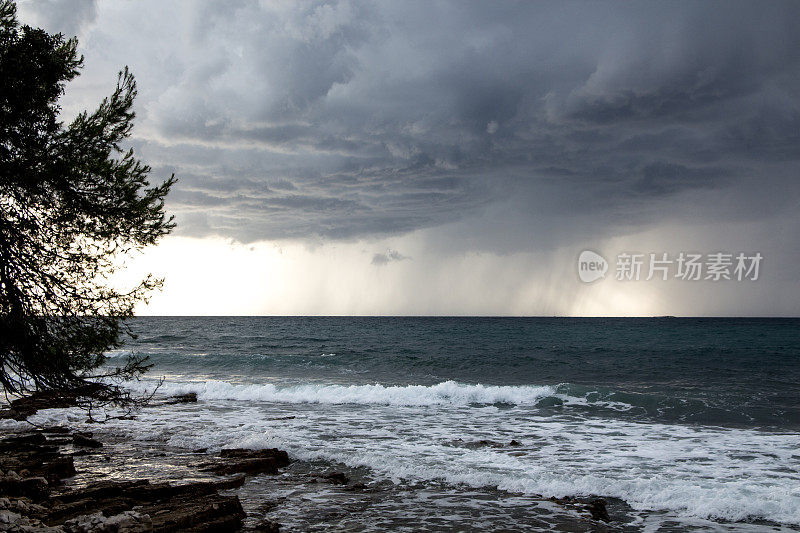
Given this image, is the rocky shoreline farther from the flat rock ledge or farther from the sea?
the sea

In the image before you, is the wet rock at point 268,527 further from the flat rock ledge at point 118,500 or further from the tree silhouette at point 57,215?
the tree silhouette at point 57,215

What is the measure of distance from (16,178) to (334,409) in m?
16.5

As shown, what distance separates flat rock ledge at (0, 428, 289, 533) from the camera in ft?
24.3

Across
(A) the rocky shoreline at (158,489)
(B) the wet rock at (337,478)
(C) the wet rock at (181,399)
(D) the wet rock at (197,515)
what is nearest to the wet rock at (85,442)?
(A) the rocky shoreline at (158,489)

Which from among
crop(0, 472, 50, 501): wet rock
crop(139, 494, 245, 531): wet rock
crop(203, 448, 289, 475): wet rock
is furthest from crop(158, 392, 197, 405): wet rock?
crop(139, 494, 245, 531): wet rock

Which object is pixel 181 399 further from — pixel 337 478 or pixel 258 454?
pixel 337 478

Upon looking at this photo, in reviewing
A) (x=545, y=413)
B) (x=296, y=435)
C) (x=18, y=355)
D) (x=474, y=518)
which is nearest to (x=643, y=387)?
(x=545, y=413)

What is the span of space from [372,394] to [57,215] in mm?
19552

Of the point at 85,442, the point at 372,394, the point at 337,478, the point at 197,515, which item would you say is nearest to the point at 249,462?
the point at 337,478

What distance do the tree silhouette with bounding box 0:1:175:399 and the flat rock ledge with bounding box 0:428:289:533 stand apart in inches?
86.7

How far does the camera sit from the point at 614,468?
1361cm

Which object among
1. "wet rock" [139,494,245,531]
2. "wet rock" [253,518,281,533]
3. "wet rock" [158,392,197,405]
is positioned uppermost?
"wet rock" [139,494,245,531]

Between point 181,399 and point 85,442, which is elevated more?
point 85,442

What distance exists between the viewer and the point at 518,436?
59.1 ft
